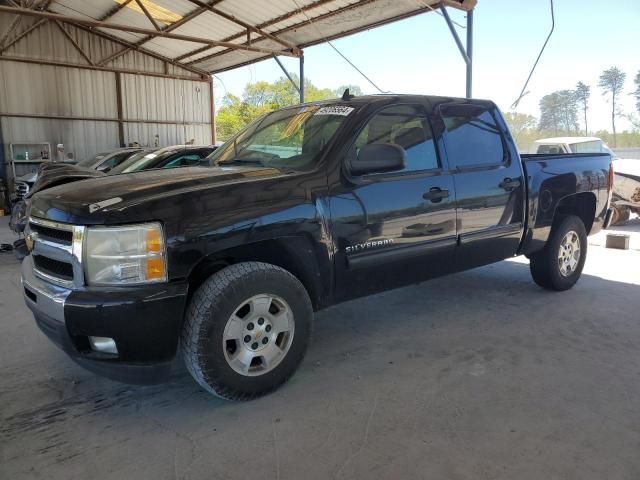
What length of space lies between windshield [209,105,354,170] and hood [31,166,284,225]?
222mm

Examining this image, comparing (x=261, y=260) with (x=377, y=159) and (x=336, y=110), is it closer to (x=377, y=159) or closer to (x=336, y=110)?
(x=377, y=159)

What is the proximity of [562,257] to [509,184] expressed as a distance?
1.31m

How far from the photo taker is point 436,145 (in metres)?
3.72

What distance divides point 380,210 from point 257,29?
1162 centimetres

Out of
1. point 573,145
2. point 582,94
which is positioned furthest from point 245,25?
point 582,94

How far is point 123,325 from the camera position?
2.43 metres

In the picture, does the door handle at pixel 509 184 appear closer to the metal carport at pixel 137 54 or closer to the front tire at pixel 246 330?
the front tire at pixel 246 330

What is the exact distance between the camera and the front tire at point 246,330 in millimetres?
2607

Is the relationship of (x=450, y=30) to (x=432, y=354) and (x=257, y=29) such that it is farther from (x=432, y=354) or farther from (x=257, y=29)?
(x=432, y=354)

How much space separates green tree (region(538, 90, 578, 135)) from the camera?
40750mm

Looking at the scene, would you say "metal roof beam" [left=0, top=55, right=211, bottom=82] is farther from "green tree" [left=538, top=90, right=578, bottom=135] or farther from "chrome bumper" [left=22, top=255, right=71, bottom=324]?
"green tree" [left=538, top=90, right=578, bottom=135]

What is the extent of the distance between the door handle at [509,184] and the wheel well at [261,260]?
197 centimetres

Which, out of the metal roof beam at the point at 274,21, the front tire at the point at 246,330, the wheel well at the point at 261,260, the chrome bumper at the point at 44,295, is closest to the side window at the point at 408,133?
the wheel well at the point at 261,260

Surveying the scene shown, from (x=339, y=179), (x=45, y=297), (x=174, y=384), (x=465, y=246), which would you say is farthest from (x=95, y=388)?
Answer: (x=465, y=246)
